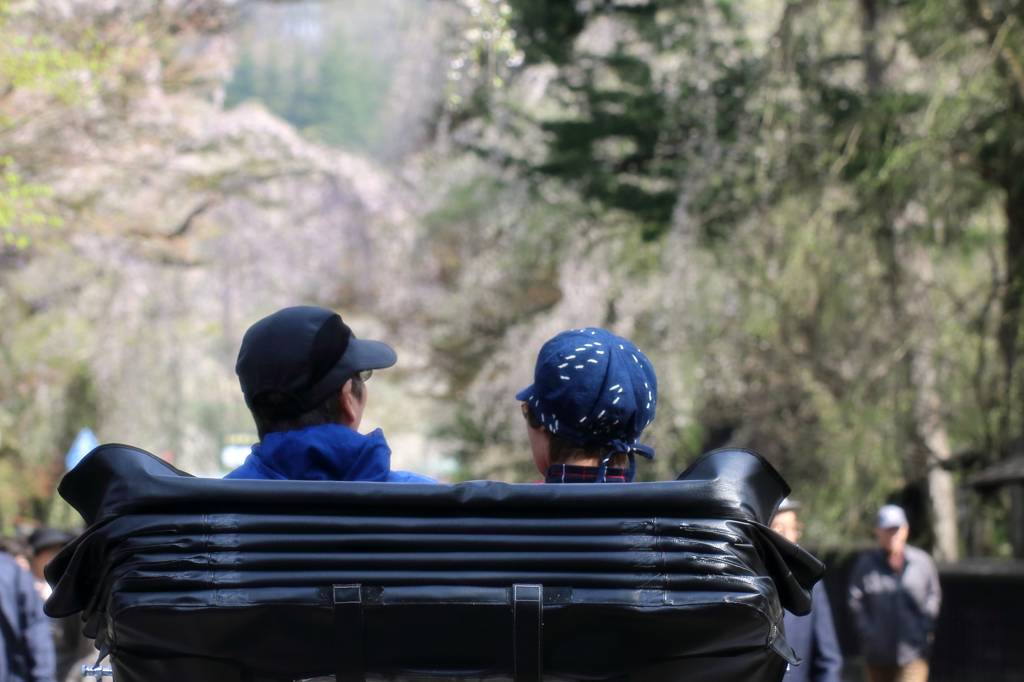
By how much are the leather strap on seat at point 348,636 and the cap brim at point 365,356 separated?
0.51m

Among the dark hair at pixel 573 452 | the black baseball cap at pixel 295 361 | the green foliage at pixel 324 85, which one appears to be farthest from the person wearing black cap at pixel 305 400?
the green foliage at pixel 324 85

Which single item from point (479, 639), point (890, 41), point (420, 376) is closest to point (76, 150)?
point (890, 41)

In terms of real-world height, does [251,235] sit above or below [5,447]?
above

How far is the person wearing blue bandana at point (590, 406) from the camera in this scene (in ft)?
5.89

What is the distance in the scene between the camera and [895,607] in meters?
6.15

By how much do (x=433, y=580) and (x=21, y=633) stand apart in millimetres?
3319

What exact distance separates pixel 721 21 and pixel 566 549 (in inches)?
351

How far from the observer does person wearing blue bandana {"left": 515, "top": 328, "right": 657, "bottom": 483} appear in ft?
5.89

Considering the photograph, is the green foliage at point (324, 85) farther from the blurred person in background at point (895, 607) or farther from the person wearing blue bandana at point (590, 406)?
the person wearing blue bandana at point (590, 406)

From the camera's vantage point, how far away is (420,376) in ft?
65.3

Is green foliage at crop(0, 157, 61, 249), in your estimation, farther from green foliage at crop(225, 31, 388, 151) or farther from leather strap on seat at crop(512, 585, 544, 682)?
green foliage at crop(225, 31, 388, 151)

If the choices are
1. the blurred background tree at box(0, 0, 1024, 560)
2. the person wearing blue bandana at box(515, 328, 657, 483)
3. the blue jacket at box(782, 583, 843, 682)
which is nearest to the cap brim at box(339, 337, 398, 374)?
the person wearing blue bandana at box(515, 328, 657, 483)

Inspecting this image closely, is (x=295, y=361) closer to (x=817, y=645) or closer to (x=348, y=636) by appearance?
(x=348, y=636)

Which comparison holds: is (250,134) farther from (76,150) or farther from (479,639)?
(479,639)
